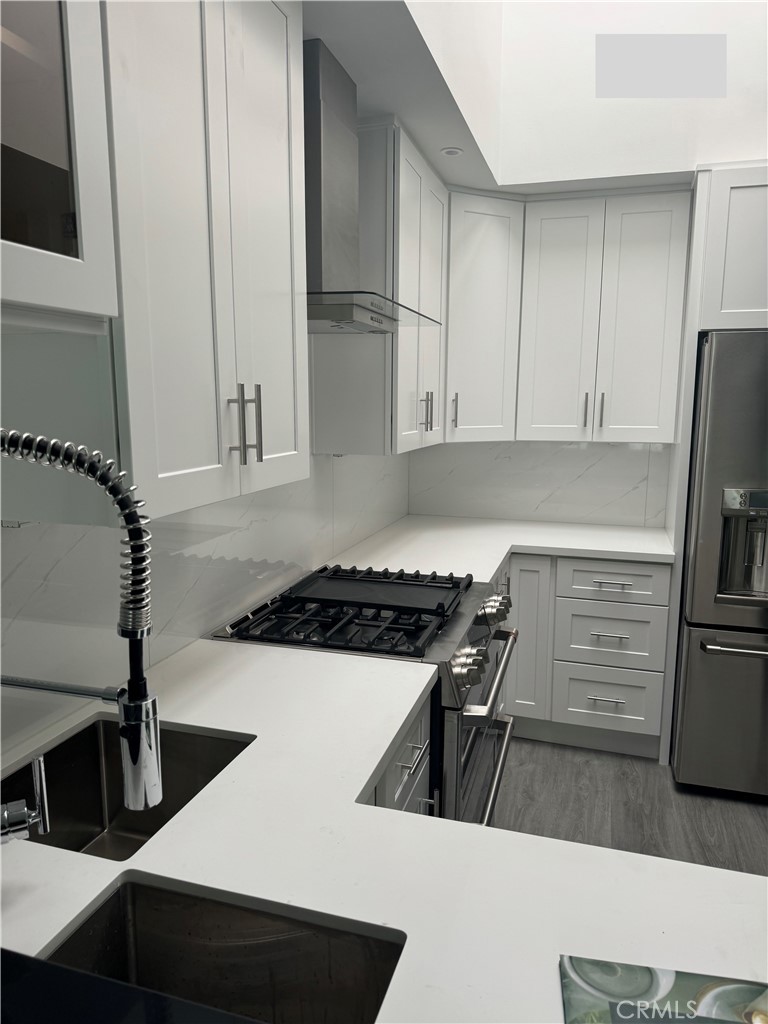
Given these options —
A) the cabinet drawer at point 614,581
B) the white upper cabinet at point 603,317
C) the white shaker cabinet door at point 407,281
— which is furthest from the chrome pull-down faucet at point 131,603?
the white upper cabinet at point 603,317

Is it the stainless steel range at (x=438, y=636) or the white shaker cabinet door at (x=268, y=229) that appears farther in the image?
the stainless steel range at (x=438, y=636)

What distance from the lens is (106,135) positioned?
913 mm

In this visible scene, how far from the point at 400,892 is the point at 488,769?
1303 millimetres

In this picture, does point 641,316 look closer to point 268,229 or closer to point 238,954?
point 268,229

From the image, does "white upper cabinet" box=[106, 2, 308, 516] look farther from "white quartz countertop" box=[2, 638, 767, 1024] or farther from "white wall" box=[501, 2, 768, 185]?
"white wall" box=[501, 2, 768, 185]

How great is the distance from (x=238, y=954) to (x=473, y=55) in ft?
8.65

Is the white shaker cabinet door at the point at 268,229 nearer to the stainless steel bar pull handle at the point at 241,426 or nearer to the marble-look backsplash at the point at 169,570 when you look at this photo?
the stainless steel bar pull handle at the point at 241,426

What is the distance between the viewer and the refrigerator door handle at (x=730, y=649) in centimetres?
268

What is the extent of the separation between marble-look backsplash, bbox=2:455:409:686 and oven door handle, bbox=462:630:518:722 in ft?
2.40

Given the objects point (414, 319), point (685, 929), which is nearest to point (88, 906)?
point (685, 929)

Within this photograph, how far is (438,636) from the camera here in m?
1.88

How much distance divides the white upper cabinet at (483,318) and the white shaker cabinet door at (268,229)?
1.70m

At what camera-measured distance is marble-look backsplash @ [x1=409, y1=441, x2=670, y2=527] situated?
11.7ft

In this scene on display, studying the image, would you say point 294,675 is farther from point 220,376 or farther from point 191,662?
point 220,376
